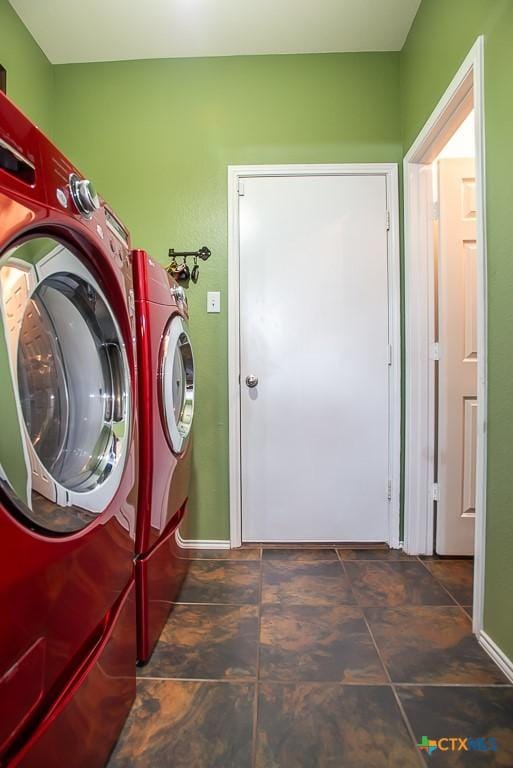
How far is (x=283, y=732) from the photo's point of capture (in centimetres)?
92

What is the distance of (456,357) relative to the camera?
5.88ft

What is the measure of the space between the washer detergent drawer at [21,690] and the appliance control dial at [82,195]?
705 millimetres

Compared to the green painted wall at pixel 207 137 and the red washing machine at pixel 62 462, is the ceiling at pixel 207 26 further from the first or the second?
the red washing machine at pixel 62 462

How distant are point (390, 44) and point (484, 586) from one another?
244 cm

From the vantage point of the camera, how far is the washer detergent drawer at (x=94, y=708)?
584 mm

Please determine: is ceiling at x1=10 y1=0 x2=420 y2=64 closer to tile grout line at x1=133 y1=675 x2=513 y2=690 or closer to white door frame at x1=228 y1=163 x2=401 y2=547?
white door frame at x1=228 y1=163 x2=401 y2=547

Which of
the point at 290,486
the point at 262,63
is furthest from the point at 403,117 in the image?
the point at 290,486

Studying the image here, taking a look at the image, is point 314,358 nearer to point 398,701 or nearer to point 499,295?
point 499,295

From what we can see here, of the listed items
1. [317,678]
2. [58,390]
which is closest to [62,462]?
[58,390]

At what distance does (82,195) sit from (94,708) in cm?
98

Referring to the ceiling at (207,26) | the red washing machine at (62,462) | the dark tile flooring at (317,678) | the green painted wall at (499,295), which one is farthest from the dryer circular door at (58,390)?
the ceiling at (207,26)

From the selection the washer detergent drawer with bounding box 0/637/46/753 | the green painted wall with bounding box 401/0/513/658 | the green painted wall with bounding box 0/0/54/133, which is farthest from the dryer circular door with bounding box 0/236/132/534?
the green painted wall with bounding box 0/0/54/133

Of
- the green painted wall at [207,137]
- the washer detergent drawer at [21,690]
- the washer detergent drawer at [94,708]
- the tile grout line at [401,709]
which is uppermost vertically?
the green painted wall at [207,137]

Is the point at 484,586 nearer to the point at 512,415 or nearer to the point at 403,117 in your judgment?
the point at 512,415
